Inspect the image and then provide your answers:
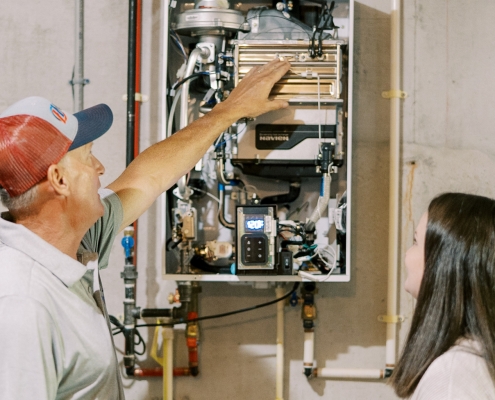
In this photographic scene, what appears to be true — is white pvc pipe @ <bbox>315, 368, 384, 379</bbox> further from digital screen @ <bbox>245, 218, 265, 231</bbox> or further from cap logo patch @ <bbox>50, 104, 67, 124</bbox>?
cap logo patch @ <bbox>50, 104, 67, 124</bbox>

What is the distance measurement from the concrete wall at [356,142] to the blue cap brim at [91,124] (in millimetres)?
833

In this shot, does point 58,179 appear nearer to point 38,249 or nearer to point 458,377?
point 38,249

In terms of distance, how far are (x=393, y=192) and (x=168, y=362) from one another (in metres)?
1.14

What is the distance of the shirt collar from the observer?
4.60 ft

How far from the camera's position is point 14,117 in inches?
57.8

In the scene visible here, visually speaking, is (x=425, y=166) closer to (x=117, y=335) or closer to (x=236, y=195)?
(x=236, y=195)

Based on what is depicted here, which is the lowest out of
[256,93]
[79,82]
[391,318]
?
[391,318]

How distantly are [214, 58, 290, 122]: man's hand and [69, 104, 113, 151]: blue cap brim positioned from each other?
438 mm

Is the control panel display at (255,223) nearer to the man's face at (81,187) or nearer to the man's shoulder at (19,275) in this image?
the man's face at (81,187)

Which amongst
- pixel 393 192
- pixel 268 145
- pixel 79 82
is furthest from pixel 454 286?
pixel 79 82

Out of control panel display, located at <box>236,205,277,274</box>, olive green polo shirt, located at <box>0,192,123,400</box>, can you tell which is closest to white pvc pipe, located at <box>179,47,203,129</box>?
control panel display, located at <box>236,205,277,274</box>

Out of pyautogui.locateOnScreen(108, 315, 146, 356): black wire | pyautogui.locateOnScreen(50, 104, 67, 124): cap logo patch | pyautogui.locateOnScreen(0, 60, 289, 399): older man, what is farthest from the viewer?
pyautogui.locateOnScreen(108, 315, 146, 356): black wire

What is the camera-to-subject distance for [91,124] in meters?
1.65

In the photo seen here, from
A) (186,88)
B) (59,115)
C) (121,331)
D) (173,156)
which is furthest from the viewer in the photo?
(121,331)
